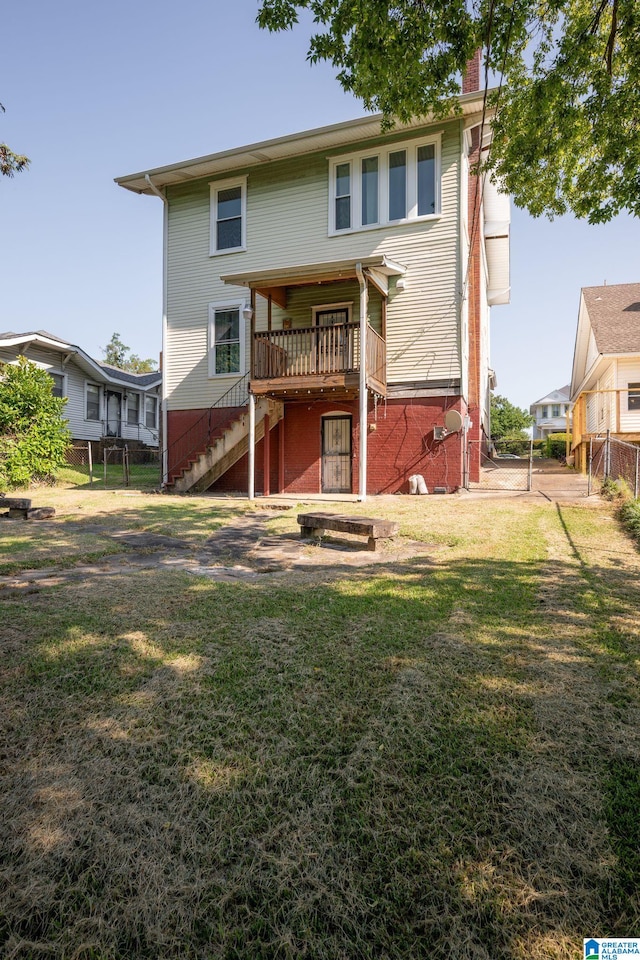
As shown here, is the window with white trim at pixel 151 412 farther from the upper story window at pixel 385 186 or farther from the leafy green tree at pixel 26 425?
the upper story window at pixel 385 186

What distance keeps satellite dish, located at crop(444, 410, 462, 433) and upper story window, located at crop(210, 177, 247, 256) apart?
8.45 metres

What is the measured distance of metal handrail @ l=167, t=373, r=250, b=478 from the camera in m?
16.1

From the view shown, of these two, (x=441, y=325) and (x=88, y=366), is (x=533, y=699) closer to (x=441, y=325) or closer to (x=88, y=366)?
(x=441, y=325)

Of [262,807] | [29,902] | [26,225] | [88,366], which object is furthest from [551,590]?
[88,366]

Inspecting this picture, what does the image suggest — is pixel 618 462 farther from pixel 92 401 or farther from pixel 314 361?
pixel 92 401

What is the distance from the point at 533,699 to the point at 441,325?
40.7 feet

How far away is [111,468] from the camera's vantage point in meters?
23.9

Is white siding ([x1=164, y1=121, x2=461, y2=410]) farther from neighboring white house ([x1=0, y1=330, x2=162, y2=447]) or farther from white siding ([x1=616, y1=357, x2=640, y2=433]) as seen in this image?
white siding ([x1=616, y1=357, x2=640, y2=433])

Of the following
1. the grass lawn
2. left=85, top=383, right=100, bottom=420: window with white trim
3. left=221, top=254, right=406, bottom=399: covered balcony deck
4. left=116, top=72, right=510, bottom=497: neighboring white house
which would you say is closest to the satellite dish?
left=116, top=72, right=510, bottom=497: neighboring white house

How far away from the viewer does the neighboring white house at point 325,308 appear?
13359 millimetres

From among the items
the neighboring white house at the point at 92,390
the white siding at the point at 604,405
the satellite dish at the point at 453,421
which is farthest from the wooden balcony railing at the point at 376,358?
the neighboring white house at the point at 92,390

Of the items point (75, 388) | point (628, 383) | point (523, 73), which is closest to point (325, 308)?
point (523, 73)

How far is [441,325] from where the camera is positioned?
13891 mm

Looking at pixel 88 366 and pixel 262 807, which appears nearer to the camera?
pixel 262 807
